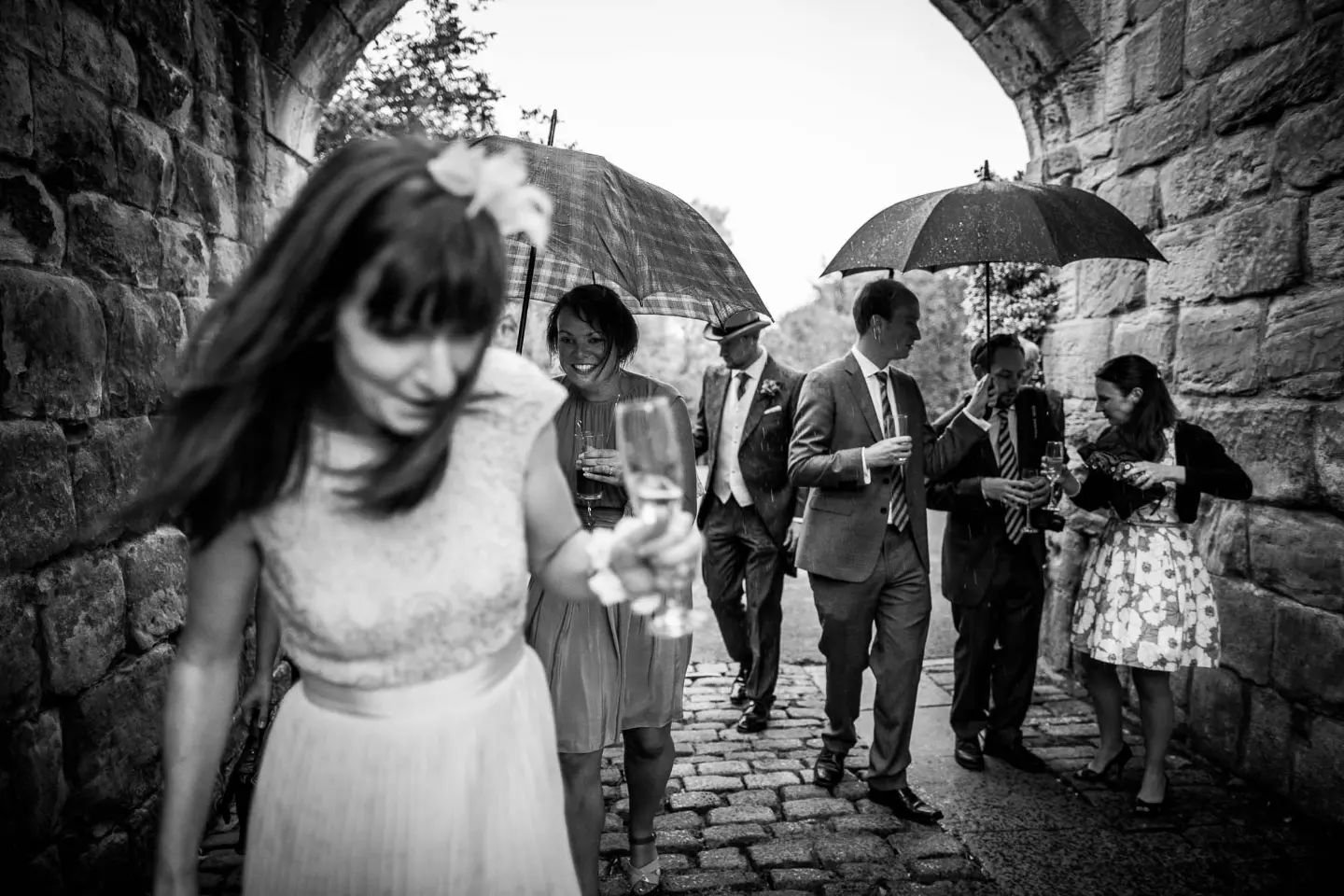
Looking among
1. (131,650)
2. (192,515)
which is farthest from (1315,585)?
(131,650)

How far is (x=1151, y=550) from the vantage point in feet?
13.3

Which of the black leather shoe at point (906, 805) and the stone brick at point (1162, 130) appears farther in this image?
the stone brick at point (1162, 130)

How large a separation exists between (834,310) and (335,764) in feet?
170

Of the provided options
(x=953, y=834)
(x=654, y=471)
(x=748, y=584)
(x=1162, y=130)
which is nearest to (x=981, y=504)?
(x=748, y=584)

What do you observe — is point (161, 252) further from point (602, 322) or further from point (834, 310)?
point (834, 310)

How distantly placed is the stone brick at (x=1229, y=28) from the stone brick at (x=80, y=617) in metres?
5.33

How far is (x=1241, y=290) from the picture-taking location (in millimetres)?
4410

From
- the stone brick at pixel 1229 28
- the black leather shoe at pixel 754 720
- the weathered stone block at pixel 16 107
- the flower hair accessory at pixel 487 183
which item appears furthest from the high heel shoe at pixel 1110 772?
the weathered stone block at pixel 16 107

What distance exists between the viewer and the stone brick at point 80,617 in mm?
2650

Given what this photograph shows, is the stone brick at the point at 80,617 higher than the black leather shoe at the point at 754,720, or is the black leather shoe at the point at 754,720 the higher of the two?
the stone brick at the point at 80,617

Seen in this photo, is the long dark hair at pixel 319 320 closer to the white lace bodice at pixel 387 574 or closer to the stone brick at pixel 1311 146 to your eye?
the white lace bodice at pixel 387 574

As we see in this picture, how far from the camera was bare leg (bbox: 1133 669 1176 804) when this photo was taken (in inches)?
159

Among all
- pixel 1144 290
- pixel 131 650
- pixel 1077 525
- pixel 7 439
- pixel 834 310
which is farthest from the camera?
pixel 834 310

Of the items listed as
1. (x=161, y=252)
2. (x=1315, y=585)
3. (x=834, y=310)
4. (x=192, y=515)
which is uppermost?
(x=834, y=310)
